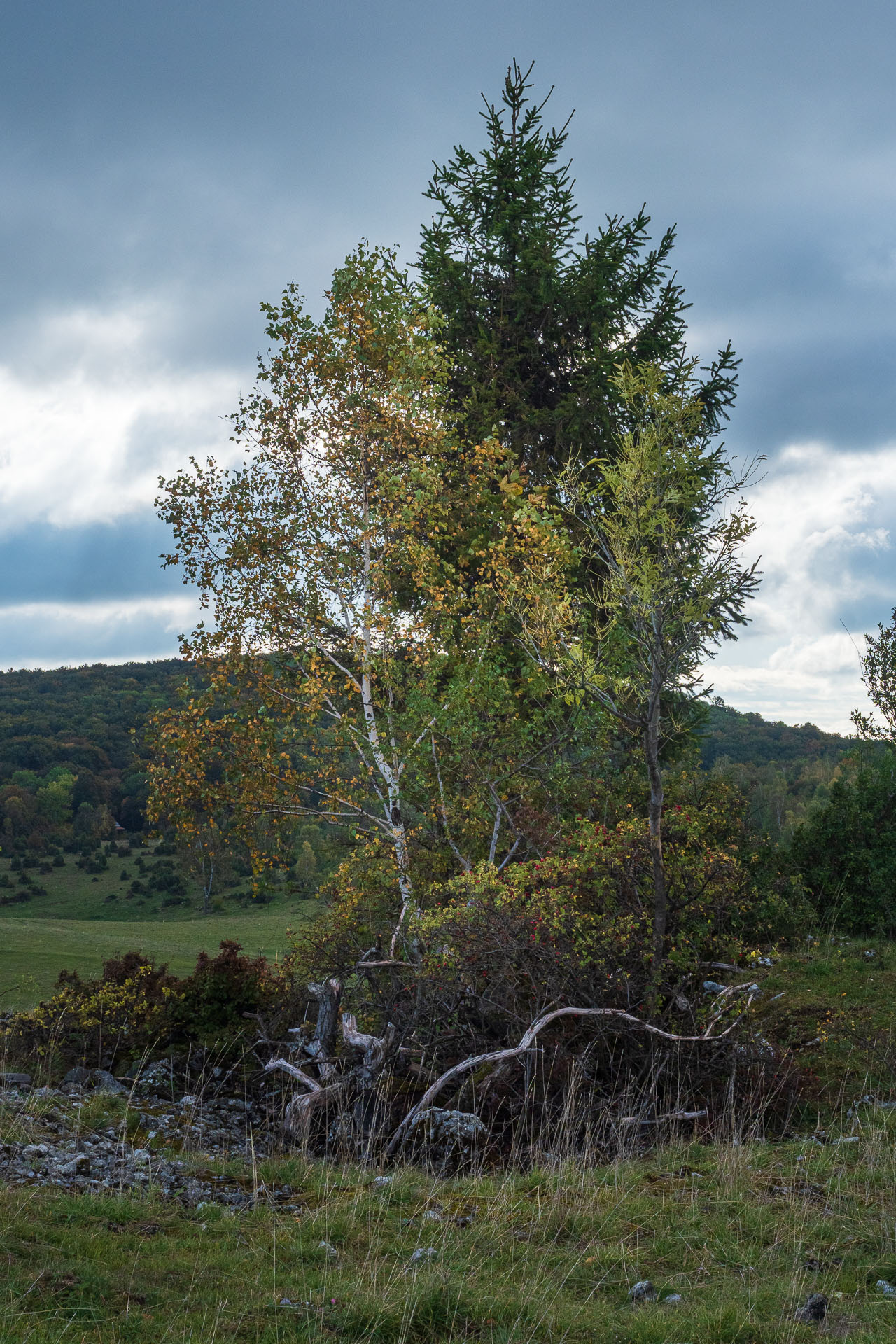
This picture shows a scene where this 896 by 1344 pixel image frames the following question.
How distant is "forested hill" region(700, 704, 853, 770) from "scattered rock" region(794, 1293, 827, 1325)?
47443mm

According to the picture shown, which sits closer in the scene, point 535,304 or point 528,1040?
point 528,1040

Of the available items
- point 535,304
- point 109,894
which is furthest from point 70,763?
point 535,304

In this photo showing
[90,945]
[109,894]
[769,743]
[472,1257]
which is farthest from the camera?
[769,743]

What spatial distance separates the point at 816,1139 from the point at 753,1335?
12.5 feet

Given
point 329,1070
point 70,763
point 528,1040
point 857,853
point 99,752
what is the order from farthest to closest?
point 99,752
point 70,763
point 857,853
point 329,1070
point 528,1040

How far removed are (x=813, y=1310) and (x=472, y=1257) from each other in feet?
5.54

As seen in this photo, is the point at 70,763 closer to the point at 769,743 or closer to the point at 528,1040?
the point at 528,1040

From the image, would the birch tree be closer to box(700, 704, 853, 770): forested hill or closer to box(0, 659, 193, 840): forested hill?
box(0, 659, 193, 840): forested hill

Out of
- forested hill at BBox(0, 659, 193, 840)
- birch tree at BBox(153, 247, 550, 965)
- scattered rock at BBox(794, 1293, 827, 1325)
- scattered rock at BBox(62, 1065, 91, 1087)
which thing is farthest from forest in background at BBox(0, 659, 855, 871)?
scattered rock at BBox(794, 1293, 827, 1325)

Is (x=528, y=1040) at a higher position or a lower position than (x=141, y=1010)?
higher

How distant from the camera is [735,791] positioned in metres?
17.1

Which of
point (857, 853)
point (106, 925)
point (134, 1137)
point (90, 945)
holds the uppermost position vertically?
point (857, 853)

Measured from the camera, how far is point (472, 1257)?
15.7ft

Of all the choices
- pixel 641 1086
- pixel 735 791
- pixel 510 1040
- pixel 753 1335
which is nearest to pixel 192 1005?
pixel 510 1040
